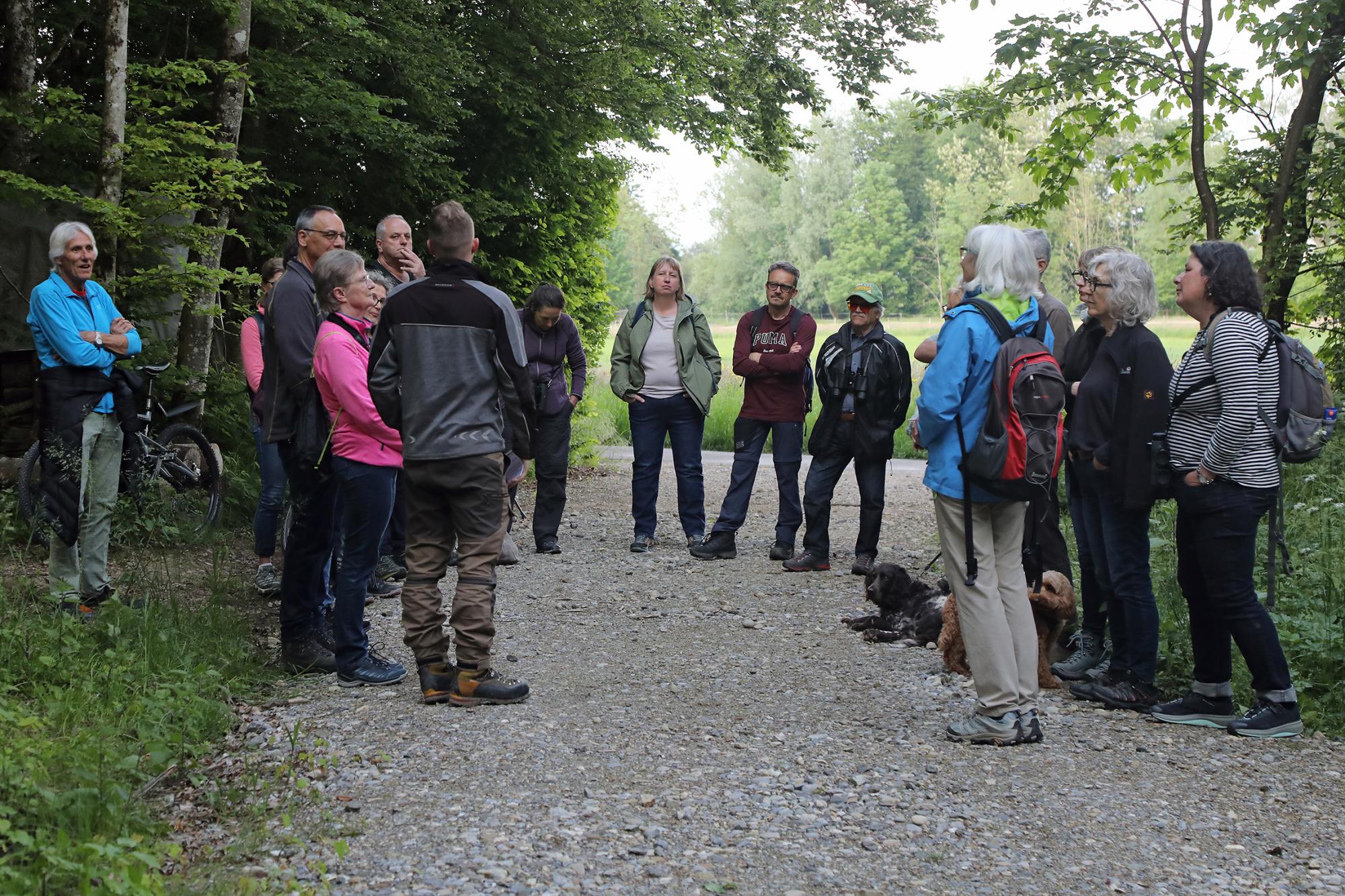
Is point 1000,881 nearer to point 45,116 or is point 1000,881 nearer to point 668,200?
point 45,116

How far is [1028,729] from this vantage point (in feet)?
16.2

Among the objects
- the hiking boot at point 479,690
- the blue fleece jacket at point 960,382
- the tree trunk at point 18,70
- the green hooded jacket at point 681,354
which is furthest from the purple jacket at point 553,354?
the blue fleece jacket at point 960,382

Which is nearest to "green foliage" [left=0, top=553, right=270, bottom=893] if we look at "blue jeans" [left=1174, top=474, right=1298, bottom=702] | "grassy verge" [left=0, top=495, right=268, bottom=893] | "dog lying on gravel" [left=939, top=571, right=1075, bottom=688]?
"grassy verge" [left=0, top=495, right=268, bottom=893]

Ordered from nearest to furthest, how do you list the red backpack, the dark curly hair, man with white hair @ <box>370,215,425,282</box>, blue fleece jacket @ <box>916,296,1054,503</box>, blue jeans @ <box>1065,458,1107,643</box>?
1. the red backpack
2. blue fleece jacket @ <box>916,296,1054,503</box>
3. the dark curly hair
4. blue jeans @ <box>1065,458,1107,643</box>
5. man with white hair @ <box>370,215,425,282</box>

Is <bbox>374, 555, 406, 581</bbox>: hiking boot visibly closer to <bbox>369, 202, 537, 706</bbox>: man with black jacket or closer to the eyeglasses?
<bbox>369, 202, 537, 706</bbox>: man with black jacket

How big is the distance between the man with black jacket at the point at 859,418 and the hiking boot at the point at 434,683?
3.84 metres

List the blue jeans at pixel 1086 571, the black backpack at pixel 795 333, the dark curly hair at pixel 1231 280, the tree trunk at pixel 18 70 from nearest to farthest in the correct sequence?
the dark curly hair at pixel 1231 280, the blue jeans at pixel 1086 571, the tree trunk at pixel 18 70, the black backpack at pixel 795 333

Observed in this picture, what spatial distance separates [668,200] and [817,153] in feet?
54.9

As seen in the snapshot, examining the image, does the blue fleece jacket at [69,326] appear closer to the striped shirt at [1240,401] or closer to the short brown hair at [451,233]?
the short brown hair at [451,233]

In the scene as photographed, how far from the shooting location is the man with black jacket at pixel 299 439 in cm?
557

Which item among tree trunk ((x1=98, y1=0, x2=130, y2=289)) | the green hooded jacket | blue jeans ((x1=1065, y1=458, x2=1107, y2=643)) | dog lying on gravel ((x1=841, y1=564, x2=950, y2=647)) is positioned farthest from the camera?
the green hooded jacket

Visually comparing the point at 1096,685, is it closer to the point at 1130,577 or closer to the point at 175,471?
the point at 1130,577

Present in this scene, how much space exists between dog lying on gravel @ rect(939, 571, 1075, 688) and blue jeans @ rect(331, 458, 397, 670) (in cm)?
280

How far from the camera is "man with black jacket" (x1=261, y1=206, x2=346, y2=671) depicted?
5.57 meters
